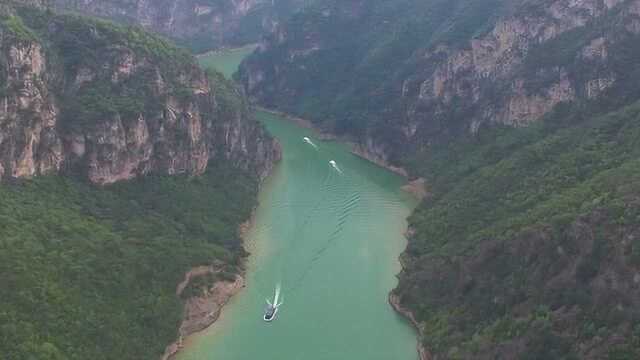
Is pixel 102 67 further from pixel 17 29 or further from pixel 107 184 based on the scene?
pixel 107 184

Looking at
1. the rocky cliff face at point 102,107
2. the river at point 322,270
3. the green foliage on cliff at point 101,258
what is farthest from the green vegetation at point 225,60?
the green foliage on cliff at point 101,258

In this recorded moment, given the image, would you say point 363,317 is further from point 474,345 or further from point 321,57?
point 321,57

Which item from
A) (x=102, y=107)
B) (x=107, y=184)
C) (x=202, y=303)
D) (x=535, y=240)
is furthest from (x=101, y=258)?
(x=535, y=240)

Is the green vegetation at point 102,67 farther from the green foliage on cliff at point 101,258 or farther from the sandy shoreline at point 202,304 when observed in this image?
the sandy shoreline at point 202,304

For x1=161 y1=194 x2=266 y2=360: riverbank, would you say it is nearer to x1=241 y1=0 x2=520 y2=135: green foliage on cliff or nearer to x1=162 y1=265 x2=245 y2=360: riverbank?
x1=162 y1=265 x2=245 y2=360: riverbank

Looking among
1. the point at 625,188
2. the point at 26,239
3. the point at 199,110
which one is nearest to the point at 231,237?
the point at 199,110

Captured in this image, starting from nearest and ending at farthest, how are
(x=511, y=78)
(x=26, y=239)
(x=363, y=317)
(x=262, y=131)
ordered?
(x=26, y=239), (x=363, y=317), (x=511, y=78), (x=262, y=131)
